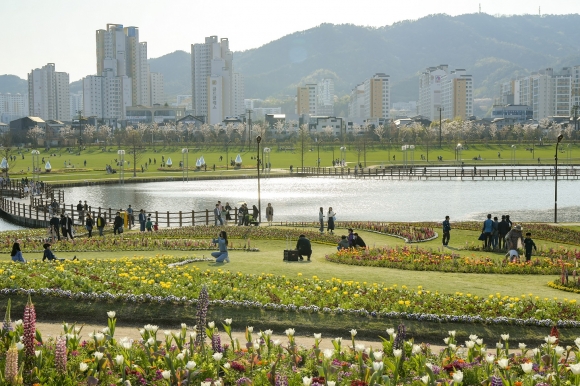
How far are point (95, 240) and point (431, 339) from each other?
19.4 m

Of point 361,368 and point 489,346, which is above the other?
point 361,368

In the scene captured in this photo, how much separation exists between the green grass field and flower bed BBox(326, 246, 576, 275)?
6815cm

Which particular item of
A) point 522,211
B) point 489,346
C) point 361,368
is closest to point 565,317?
point 489,346

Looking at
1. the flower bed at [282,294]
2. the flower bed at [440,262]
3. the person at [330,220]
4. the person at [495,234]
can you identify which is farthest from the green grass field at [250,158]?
the flower bed at [282,294]

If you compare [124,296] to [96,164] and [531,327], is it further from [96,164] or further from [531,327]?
[96,164]

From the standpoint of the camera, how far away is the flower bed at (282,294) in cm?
1625

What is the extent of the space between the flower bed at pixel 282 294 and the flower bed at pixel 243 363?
14.1 ft

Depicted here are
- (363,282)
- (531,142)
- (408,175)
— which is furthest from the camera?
(531,142)

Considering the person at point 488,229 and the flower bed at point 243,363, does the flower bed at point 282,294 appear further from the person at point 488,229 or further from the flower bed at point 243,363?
the person at point 488,229

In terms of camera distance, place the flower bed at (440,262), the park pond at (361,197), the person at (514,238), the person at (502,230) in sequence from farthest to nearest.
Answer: the park pond at (361,197) < the person at (502,230) < the person at (514,238) < the flower bed at (440,262)

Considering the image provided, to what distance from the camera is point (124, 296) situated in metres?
17.6

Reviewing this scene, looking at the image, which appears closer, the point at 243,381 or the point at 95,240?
the point at 243,381

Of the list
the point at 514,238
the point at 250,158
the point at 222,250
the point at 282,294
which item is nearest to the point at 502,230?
the point at 514,238

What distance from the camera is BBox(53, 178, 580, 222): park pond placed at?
2052 inches
